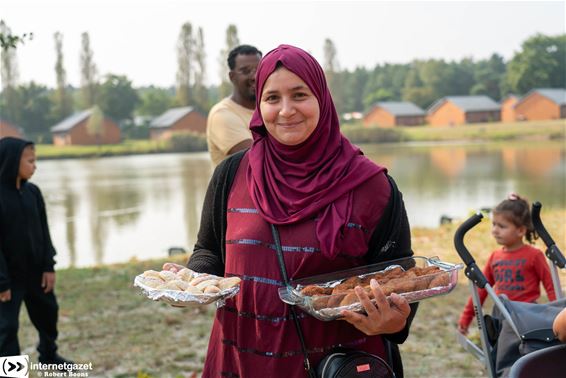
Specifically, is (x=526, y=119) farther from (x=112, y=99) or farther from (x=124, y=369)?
(x=124, y=369)

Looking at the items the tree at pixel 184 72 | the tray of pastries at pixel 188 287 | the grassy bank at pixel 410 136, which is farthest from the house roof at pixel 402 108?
the tray of pastries at pixel 188 287

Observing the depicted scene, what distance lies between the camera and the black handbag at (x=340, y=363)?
1.54 metres

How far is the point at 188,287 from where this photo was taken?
65.0 inches

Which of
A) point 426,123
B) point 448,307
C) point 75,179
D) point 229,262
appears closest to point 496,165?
point 426,123

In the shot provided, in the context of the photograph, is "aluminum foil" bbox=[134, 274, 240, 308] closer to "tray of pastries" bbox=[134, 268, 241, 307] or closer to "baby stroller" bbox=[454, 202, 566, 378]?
"tray of pastries" bbox=[134, 268, 241, 307]

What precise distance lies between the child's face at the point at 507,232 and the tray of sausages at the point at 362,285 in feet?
6.99

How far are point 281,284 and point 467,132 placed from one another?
36.5 m

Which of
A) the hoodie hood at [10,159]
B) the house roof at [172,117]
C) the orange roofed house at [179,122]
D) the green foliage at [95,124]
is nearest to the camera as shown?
the hoodie hood at [10,159]

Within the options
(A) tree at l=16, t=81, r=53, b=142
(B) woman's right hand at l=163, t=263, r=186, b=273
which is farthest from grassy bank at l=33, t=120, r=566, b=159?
(B) woman's right hand at l=163, t=263, r=186, b=273

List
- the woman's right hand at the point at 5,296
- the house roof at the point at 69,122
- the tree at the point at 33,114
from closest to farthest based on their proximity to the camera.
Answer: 1. the woman's right hand at the point at 5,296
2. the house roof at the point at 69,122
3. the tree at the point at 33,114

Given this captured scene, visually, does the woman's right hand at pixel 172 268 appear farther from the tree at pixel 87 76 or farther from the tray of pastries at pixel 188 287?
the tree at pixel 87 76

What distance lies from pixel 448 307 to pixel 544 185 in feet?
55.9

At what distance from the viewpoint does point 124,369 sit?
4070 millimetres

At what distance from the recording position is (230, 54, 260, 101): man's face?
335 cm
